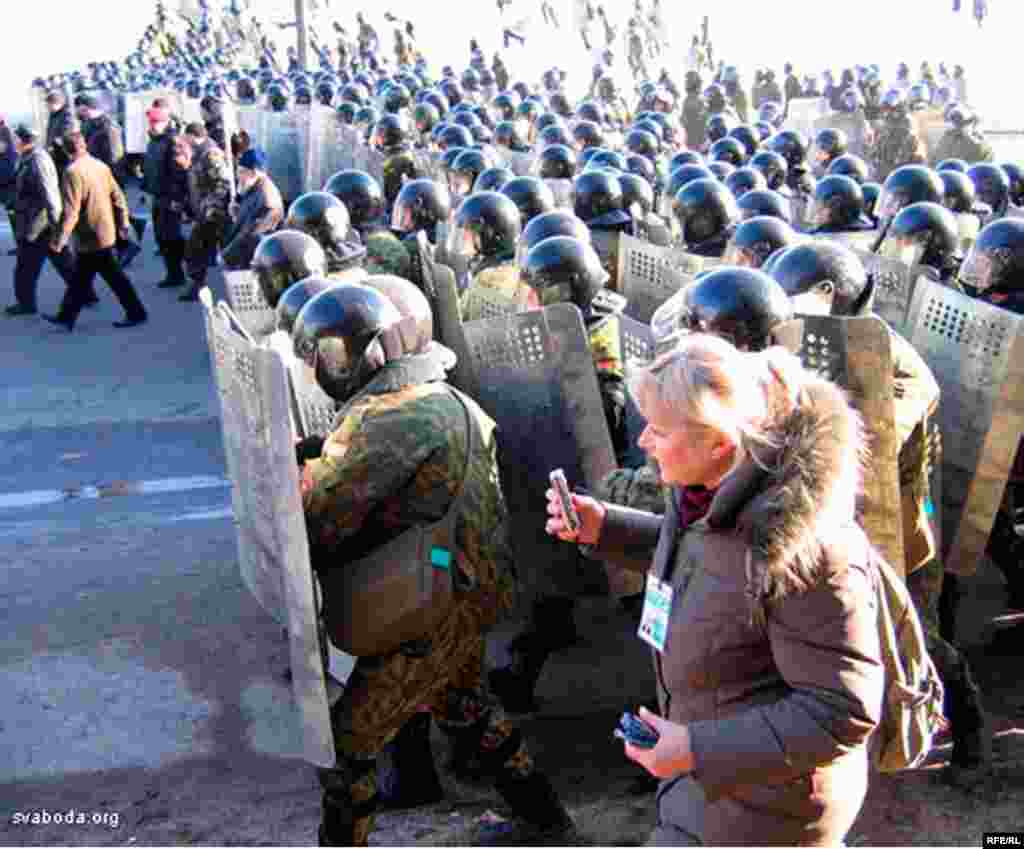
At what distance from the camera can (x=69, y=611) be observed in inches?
255

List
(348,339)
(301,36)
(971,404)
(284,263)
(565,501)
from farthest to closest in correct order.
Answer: (301,36), (284,263), (971,404), (348,339), (565,501)

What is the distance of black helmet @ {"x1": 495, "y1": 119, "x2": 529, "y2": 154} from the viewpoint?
46.9 ft

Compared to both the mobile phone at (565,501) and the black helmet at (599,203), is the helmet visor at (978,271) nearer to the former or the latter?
the black helmet at (599,203)

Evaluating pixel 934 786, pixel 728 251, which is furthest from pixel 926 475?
pixel 728 251

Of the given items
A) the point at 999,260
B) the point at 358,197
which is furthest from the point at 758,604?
the point at 358,197

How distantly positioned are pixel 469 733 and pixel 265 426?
1091mm

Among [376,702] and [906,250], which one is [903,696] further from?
[906,250]

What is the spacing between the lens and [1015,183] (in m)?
10.1

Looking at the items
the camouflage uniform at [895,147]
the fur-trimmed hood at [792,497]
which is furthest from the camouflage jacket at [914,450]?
the camouflage uniform at [895,147]

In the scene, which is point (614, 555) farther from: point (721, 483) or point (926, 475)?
point (926, 475)

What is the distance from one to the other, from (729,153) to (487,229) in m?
5.78

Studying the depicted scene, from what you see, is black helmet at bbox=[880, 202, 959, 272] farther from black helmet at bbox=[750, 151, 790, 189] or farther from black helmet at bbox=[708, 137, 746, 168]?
black helmet at bbox=[708, 137, 746, 168]

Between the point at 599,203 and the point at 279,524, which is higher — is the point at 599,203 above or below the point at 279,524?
below

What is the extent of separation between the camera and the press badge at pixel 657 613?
8.30 ft
